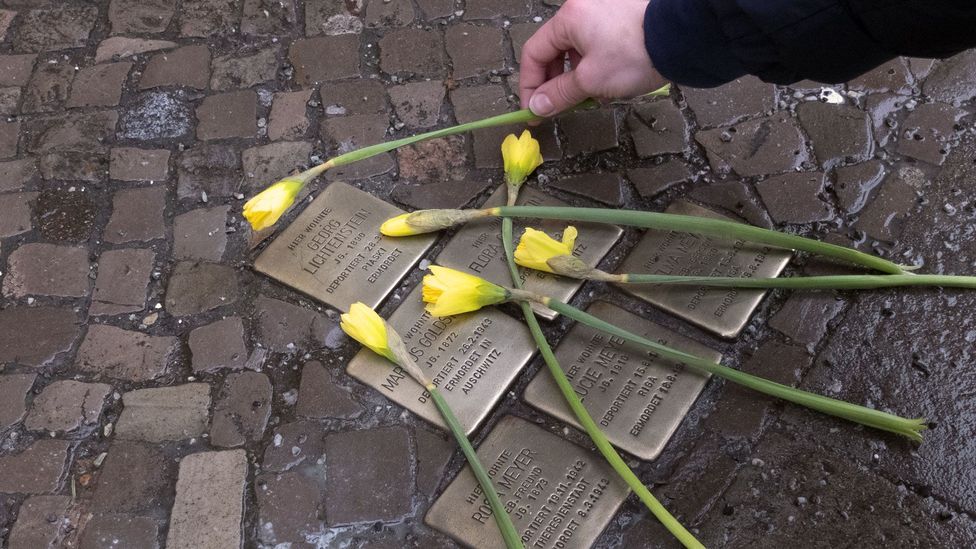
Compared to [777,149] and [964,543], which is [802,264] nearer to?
[777,149]

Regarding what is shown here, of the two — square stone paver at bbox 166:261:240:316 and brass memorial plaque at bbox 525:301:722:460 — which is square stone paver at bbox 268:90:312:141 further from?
brass memorial plaque at bbox 525:301:722:460

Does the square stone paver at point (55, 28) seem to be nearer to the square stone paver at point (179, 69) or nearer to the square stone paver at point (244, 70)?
the square stone paver at point (179, 69)

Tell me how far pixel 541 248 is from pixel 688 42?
1.91 feet

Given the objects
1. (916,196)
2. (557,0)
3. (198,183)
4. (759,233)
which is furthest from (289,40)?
(916,196)

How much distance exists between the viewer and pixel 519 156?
214 cm

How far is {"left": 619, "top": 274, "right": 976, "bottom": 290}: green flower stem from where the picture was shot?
1908 millimetres

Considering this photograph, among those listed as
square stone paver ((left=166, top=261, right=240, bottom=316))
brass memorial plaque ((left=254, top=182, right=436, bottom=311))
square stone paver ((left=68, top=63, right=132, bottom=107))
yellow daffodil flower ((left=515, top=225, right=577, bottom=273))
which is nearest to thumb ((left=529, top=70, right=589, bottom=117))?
yellow daffodil flower ((left=515, top=225, right=577, bottom=273))

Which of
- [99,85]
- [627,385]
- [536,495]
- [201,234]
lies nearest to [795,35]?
[627,385]

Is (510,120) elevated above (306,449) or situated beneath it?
elevated above

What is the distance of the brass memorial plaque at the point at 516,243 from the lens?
2.07m

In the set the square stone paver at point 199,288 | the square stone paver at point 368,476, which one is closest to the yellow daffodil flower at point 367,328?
the square stone paver at point 368,476

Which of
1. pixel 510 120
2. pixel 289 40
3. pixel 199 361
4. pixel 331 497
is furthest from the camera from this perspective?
pixel 289 40

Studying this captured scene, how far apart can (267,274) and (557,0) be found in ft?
4.50

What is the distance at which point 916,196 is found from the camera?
2205 millimetres
